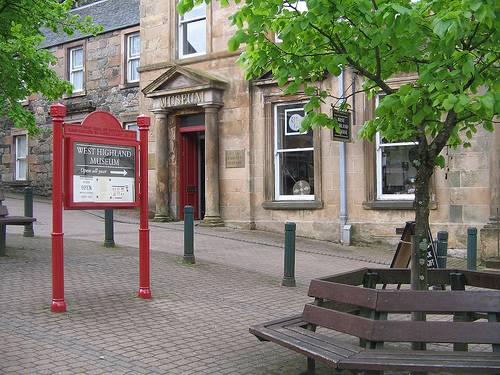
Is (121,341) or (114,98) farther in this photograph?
(114,98)

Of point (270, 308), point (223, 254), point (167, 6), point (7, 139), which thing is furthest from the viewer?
point (7, 139)

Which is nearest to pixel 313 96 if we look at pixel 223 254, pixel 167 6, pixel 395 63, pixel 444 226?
pixel 395 63

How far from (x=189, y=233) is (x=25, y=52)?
4.22 metres

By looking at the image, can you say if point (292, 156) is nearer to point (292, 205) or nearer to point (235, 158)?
point (292, 205)

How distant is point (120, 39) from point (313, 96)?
1672cm

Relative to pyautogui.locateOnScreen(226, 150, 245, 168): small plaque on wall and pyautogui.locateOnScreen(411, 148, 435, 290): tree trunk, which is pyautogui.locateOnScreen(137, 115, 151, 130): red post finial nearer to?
pyautogui.locateOnScreen(411, 148, 435, 290): tree trunk

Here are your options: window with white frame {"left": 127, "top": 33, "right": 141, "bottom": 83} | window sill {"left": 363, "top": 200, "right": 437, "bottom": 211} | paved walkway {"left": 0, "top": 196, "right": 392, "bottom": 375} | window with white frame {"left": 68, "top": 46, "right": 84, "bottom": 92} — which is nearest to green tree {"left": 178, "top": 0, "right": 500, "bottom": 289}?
paved walkway {"left": 0, "top": 196, "right": 392, "bottom": 375}

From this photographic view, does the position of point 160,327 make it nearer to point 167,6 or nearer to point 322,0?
point 322,0

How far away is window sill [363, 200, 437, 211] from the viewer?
42.5 feet

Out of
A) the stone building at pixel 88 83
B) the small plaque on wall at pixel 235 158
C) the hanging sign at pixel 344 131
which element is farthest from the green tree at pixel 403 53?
the stone building at pixel 88 83

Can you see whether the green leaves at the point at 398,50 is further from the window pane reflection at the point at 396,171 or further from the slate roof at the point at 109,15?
the slate roof at the point at 109,15

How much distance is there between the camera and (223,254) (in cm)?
1138

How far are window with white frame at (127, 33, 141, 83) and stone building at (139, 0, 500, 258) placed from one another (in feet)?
8.87

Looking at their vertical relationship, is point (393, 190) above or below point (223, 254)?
above
